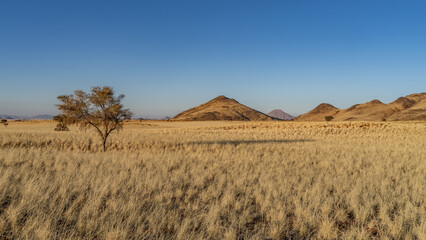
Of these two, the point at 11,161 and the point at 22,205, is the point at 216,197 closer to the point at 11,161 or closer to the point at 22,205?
the point at 22,205

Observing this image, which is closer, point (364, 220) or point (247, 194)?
point (364, 220)

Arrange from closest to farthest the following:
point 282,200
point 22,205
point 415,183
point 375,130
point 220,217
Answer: point 22,205 → point 220,217 → point 282,200 → point 415,183 → point 375,130

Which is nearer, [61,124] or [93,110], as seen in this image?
[93,110]

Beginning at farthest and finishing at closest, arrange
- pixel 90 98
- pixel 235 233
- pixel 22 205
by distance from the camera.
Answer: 1. pixel 90 98
2. pixel 22 205
3. pixel 235 233

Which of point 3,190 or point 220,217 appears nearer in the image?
point 220,217

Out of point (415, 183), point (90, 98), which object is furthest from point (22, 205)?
point (90, 98)

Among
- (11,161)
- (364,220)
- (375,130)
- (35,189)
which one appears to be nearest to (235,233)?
(364,220)

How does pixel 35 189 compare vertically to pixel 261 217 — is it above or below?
above

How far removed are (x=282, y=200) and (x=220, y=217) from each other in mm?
2032

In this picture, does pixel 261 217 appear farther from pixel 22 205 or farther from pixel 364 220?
pixel 22 205

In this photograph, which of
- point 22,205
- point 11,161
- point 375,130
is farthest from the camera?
point 375,130

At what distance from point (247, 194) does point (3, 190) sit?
6.23 meters

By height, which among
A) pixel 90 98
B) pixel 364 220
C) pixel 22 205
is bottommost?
pixel 364 220

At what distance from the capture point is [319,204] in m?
5.99
